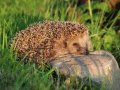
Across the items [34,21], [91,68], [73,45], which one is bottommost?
[91,68]

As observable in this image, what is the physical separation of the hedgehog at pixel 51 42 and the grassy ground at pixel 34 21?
19 cm

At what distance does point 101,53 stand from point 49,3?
3573 millimetres

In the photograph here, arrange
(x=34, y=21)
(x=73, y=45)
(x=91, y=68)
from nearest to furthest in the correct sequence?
(x=91, y=68), (x=73, y=45), (x=34, y=21)

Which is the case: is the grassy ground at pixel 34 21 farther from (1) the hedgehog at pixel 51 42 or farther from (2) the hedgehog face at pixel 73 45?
(2) the hedgehog face at pixel 73 45

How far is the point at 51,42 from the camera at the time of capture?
6262 mm

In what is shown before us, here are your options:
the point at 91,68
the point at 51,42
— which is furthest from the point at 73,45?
the point at 91,68

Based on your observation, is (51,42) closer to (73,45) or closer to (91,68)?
(73,45)

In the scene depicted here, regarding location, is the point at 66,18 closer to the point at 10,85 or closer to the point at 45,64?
the point at 45,64

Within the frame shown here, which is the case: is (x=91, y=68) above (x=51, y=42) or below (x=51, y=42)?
below

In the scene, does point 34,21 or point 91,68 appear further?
point 34,21

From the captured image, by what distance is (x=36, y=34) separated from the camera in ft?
21.0

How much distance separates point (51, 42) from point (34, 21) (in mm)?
1836

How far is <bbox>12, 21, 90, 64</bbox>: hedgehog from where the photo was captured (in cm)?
621

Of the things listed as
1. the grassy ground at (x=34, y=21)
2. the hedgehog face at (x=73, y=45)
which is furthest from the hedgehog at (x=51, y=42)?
the grassy ground at (x=34, y=21)
